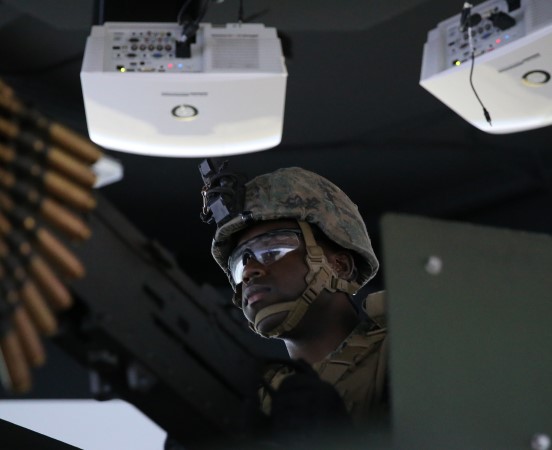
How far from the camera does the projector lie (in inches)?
237

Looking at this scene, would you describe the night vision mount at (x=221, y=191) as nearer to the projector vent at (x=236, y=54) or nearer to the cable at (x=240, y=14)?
the projector vent at (x=236, y=54)

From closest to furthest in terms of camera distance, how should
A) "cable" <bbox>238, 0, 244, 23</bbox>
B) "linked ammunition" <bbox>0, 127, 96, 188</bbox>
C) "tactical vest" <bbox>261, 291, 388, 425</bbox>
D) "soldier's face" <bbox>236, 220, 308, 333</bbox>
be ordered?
"linked ammunition" <bbox>0, 127, 96, 188</bbox> < "tactical vest" <bbox>261, 291, 388, 425</bbox> < "soldier's face" <bbox>236, 220, 308, 333</bbox> < "cable" <bbox>238, 0, 244, 23</bbox>

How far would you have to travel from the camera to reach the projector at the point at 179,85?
6.02 m

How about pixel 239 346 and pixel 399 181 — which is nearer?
pixel 239 346

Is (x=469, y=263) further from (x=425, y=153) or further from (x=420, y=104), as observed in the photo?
(x=425, y=153)

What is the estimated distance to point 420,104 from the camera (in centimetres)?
775

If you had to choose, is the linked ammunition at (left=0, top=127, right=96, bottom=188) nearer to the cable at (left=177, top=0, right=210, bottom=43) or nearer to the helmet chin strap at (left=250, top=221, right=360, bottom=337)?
the helmet chin strap at (left=250, top=221, right=360, bottom=337)

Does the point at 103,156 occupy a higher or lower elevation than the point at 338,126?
higher

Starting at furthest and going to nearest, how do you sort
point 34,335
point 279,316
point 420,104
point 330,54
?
point 420,104 < point 330,54 < point 279,316 < point 34,335

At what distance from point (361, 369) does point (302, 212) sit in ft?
2.05

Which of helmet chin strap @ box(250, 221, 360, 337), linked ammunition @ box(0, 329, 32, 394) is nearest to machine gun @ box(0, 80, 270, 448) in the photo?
linked ammunition @ box(0, 329, 32, 394)

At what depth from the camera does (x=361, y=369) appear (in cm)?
368

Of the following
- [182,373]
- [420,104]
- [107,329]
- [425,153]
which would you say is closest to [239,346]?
[182,373]

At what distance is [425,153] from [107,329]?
5.71 m
